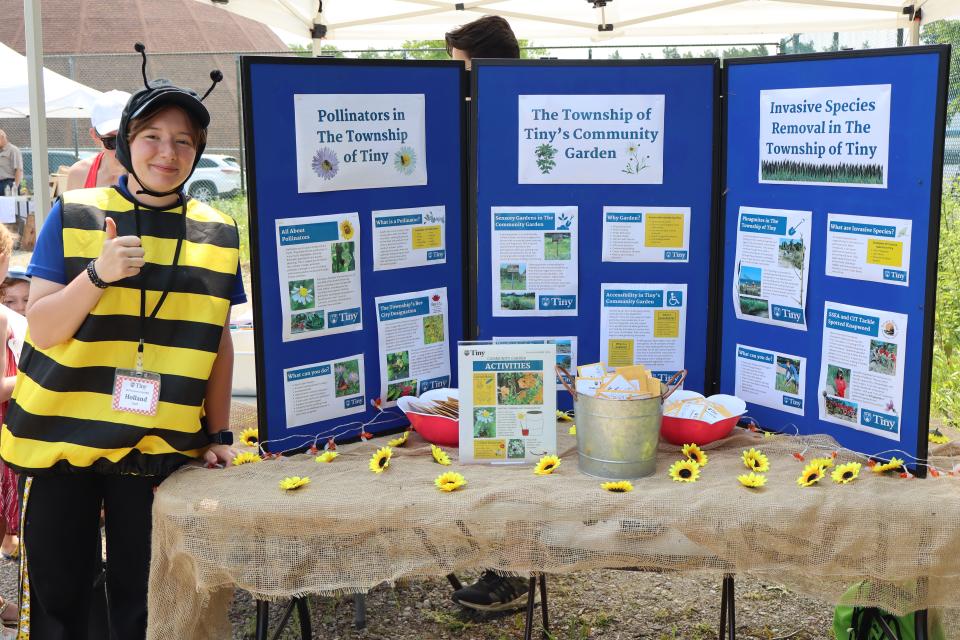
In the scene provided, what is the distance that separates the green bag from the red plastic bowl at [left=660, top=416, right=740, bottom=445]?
57 centimetres

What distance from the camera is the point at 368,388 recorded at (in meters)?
2.51

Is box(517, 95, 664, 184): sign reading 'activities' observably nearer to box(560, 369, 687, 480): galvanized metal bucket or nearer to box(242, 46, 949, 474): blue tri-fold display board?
box(242, 46, 949, 474): blue tri-fold display board

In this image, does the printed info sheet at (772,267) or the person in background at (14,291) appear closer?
the printed info sheet at (772,267)

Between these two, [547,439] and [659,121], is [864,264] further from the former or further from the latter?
[547,439]

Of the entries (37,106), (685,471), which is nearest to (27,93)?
(37,106)

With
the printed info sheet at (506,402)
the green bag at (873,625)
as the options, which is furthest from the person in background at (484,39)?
the green bag at (873,625)

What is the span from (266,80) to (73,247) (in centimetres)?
60

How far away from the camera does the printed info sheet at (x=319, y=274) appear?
233 cm

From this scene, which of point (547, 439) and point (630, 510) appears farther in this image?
point (547, 439)

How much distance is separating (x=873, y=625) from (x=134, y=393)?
1.91m

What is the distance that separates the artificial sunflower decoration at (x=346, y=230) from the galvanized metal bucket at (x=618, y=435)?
2.39 ft

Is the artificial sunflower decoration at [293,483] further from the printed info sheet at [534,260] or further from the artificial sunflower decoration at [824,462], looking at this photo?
the artificial sunflower decoration at [824,462]

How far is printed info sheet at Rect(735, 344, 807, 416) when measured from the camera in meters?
2.42

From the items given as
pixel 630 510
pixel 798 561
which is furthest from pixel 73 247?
pixel 798 561
